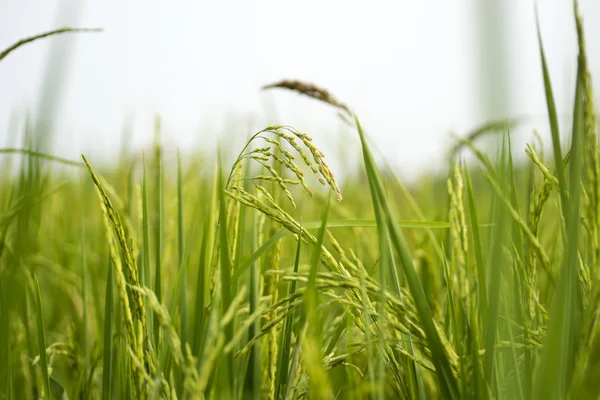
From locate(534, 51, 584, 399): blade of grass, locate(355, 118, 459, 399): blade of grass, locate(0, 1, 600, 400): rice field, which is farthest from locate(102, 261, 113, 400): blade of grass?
locate(534, 51, 584, 399): blade of grass

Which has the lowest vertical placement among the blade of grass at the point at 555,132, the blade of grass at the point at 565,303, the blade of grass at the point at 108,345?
the blade of grass at the point at 108,345

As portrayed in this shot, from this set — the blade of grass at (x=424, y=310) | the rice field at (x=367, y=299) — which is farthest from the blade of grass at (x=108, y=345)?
the blade of grass at (x=424, y=310)

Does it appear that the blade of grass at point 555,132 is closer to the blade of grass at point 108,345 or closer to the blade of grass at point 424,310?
the blade of grass at point 424,310

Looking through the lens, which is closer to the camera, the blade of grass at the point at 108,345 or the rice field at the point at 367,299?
the rice field at the point at 367,299

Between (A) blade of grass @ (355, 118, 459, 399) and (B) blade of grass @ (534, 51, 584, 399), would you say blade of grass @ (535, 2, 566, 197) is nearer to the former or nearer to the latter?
(B) blade of grass @ (534, 51, 584, 399)

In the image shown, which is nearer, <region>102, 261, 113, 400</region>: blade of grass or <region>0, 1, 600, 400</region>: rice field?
<region>0, 1, 600, 400</region>: rice field

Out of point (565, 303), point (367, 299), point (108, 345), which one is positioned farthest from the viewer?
point (108, 345)

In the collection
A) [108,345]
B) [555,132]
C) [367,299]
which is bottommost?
[108,345]

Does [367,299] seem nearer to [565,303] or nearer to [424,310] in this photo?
[424,310]

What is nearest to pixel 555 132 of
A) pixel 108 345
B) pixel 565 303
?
pixel 565 303

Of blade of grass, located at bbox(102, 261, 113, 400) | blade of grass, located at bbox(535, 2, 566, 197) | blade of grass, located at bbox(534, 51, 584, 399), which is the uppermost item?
blade of grass, located at bbox(535, 2, 566, 197)

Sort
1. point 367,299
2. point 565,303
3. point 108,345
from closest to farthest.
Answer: point 565,303, point 367,299, point 108,345

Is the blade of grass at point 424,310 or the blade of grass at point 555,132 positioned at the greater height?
the blade of grass at point 555,132

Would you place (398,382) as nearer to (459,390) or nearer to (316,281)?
(459,390)
